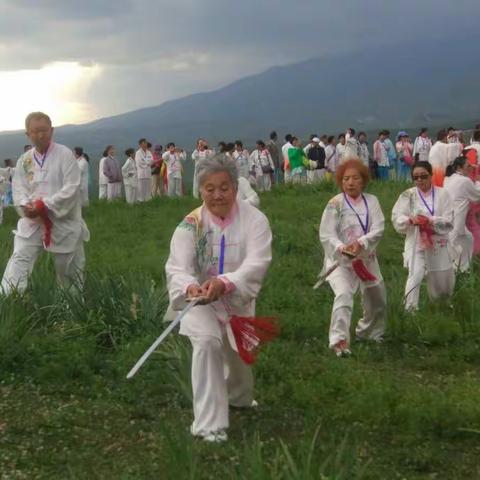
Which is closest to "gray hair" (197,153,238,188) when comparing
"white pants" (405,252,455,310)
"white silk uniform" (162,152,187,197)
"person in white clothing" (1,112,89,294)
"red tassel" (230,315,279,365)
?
"red tassel" (230,315,279,365)

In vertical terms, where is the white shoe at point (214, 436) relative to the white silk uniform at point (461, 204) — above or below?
below

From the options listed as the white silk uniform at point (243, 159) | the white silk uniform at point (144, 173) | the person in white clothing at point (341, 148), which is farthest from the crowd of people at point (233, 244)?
the white silk uniform at point (144, 173)

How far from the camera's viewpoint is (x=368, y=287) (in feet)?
29.3

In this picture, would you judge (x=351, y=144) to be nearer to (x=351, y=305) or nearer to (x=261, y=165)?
(x=261, y=165)

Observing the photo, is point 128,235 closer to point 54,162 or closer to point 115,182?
point 54,162

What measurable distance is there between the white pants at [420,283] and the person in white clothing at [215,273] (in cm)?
376

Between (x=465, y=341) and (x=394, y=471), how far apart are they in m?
3.43

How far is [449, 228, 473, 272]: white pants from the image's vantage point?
11.8m

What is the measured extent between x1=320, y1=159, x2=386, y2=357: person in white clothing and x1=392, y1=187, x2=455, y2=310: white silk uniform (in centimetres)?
94

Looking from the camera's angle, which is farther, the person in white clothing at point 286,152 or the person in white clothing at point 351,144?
the person in white clothing at point 351,144

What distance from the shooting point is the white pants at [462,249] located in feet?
38.5

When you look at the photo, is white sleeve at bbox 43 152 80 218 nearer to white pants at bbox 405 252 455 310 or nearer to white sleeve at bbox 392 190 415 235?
white sleeve at bbox 392 190 415 235

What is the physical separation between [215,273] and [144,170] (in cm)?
2104

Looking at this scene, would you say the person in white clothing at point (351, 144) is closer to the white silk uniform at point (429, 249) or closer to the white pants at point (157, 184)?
the white pants at point (157, 184)
